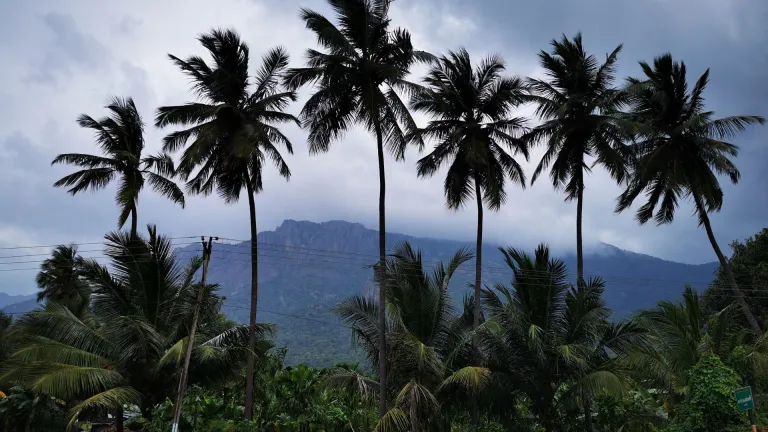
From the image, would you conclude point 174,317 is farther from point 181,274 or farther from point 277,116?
point 277,116

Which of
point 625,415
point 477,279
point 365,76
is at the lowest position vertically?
point 625,415

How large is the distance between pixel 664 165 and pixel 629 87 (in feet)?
18.1

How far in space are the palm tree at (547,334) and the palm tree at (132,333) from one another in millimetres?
9669

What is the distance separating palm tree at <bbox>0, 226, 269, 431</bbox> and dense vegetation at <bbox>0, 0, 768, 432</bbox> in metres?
0.07

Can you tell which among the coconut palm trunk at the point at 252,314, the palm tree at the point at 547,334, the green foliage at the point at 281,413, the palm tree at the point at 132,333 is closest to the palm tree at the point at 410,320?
the palm tree at the point at 547,334

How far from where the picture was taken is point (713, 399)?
19438 millimetres

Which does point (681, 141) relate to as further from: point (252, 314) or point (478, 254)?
point (252, 314)

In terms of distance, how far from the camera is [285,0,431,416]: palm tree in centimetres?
2264

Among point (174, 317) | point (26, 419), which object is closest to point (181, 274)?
point (174, 317)

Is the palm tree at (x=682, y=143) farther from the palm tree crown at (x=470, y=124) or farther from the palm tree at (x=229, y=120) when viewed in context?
the palm tree at (x=229, y=120)

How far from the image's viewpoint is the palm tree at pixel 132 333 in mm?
21266

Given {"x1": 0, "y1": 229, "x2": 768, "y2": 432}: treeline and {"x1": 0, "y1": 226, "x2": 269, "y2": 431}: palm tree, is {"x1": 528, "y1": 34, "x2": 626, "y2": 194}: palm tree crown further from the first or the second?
{"x1": 0, "y1": 226, "x2": 269, "y2": 431}: palm tree

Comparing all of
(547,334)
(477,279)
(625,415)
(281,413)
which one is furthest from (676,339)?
(281,413)

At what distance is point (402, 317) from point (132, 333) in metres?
9.48
